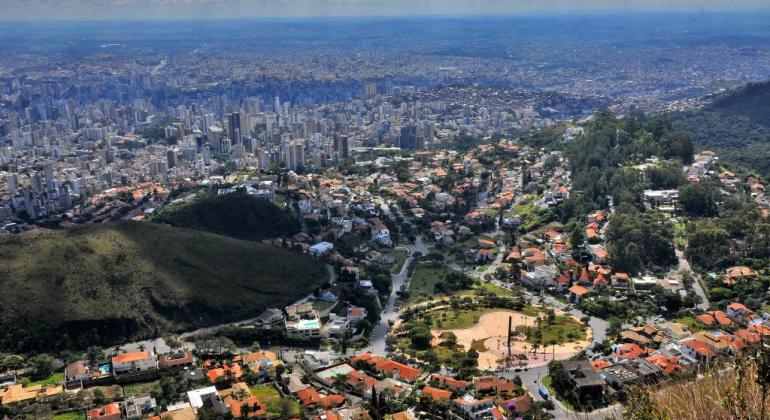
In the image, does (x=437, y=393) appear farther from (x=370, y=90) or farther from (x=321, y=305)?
(x=370, y=90)

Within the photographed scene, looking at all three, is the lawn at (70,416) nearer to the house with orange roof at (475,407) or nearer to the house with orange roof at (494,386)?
the house with orange roof at (475,407)

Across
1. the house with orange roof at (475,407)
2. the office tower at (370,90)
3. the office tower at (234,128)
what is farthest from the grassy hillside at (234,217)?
the office tower at (370,90)

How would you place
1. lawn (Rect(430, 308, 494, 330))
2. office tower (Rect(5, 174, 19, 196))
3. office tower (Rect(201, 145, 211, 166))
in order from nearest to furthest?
1. lawn (Rect(430, 308, 494, 330))
2. office tower (Rect(5, 174, 19, 196))
3. office tower (Rect(201, 145, 211, 166))

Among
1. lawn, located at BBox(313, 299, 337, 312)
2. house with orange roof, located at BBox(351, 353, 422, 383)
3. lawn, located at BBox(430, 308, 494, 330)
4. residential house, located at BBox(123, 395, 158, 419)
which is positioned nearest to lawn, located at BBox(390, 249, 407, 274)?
lawn, located at BBox(313, 299, 337, 312)

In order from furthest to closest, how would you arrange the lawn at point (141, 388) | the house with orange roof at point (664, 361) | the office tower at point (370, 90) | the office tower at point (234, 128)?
the office tower at point (370, 90)
the office tower at point (234, 128)
the house with orange roof at point (664, 361)
the lawn at point (141, 388)

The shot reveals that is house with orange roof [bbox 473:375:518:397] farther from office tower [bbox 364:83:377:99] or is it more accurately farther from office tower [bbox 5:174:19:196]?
office tower [bbox 364:83:377:99]

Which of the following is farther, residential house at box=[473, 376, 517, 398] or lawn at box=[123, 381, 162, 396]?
lawn at box=[123, 381, 162, 396]
